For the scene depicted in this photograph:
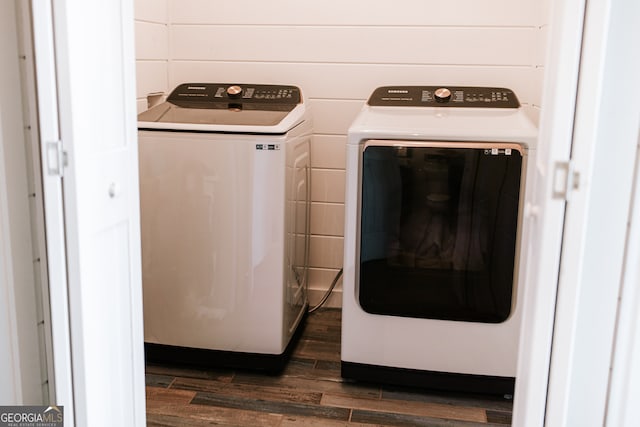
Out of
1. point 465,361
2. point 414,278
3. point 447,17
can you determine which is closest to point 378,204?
point 414,278

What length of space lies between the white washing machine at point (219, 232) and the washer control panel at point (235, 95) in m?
0.13

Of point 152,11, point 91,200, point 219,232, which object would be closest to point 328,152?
point 219,232

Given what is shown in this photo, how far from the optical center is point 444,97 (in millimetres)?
2625

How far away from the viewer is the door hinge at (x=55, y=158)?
48.5 inches

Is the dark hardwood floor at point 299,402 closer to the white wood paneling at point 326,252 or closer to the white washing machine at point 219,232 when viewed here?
the white washing machine at point 219,232

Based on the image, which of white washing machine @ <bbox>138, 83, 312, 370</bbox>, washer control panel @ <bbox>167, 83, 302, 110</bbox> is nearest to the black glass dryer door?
white washing machine @ <bbox>138, 83, 312, 370</bbox>

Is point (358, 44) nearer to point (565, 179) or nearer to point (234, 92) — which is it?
point (234, 92)

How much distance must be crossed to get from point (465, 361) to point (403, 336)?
24 cm

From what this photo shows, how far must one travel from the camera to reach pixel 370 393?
2.38 metres

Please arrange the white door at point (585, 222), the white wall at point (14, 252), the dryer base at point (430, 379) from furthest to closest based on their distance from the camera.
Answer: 1. the dryer base at point (430, 379)
2. the white wall at point (14, 252)
3. the white door at point (585, 222)

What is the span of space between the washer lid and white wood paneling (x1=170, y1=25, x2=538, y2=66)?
25cm

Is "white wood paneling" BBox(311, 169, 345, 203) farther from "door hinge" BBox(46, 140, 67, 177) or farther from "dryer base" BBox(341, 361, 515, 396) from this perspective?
"door hinge" BBox(46, 140, 67, 177)

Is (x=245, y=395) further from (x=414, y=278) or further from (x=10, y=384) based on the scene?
(x=10, y=384)

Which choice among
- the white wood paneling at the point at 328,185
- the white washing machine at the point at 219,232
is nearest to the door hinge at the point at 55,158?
the white washing machine at the point at 219,232
